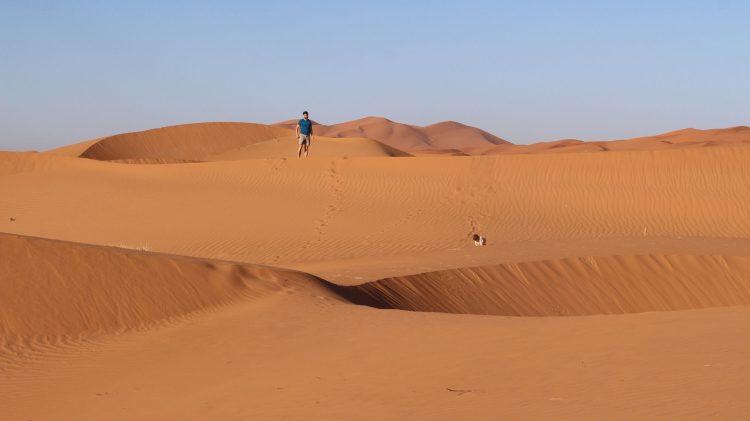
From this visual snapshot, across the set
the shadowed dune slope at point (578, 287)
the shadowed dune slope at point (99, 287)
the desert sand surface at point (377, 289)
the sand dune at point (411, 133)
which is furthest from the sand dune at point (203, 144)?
the sand dune at point (411, 133)

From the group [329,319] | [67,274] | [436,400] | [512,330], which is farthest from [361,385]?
[67,274]

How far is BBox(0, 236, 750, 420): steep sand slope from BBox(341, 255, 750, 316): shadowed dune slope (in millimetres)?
2201

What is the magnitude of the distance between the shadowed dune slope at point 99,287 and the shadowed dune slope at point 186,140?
38.5 metres

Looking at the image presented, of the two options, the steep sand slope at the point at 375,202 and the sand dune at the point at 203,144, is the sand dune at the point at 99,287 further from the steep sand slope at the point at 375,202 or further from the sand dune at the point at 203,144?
the sand dune at the point at 203,144

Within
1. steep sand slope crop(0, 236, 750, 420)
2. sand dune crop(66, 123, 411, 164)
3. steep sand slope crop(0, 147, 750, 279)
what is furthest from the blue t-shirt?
sand dune crop(66, 123, 411, 164)

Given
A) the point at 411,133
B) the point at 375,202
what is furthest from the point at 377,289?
the point at 411,133

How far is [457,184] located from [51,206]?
11.4 metres

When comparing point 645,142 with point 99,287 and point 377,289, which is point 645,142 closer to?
point 377,289

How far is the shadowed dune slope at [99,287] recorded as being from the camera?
977cm

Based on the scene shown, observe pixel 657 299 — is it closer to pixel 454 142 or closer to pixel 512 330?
pixel 512 330

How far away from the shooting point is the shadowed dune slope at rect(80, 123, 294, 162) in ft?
162

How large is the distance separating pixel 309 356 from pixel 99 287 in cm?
384

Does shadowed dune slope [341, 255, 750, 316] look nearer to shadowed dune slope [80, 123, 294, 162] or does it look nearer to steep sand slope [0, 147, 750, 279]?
steep sand slope [0, 147, 750, 279]

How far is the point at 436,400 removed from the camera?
584cm
